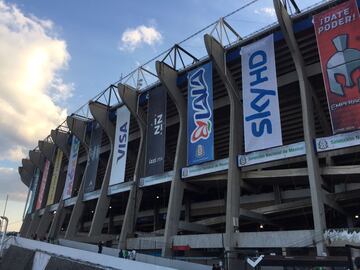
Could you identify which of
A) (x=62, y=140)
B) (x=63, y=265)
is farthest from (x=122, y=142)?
(x=62, y=140)

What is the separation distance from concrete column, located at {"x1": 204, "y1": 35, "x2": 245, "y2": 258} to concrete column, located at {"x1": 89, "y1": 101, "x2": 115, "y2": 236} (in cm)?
1911

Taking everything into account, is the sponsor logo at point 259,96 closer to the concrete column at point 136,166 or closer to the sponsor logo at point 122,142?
the concrete column at point 136,166

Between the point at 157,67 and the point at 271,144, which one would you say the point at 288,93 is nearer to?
the point at 271,144

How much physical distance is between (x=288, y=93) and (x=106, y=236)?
27109mm

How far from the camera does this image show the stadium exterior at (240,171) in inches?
1081

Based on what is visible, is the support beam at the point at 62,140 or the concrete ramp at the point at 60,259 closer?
the concrete ramp at the point at 60,259

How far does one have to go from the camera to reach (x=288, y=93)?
114 ft

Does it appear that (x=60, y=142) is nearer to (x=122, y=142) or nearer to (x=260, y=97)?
(x=122, y=142)

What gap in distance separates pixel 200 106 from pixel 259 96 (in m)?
6.27

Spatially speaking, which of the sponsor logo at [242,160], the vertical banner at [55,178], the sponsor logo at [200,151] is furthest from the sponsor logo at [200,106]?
the vertical banner at [55,178]

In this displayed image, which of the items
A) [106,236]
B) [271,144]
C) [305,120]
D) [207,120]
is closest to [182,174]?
[207,120]

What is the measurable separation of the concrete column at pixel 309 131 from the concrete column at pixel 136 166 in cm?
1946

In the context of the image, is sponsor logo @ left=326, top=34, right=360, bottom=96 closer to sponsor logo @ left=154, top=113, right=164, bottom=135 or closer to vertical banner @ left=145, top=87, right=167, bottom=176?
vertical banner @ left=145, top=87, right=167, bottom=176

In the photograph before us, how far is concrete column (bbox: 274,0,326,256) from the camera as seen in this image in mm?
24859
